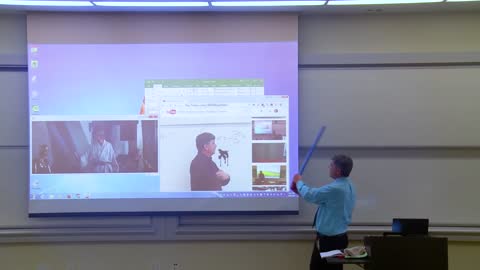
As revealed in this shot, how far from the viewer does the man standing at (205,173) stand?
376 cm

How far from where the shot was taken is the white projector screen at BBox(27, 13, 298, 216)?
3725mm

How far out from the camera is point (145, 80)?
3.75m

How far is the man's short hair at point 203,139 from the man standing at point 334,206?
35.2 inches

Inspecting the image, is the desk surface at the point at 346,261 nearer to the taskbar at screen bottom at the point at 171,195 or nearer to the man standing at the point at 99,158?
the taskbar at screen bottom at the point at 171,195

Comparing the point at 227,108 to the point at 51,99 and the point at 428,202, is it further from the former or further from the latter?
the point at 428,202

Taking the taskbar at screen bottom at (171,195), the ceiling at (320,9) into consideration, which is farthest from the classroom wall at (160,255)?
the ceiling at (320,9)

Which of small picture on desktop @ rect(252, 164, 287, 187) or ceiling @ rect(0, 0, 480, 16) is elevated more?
ceiling @ rect(0, 0, 480, 16)

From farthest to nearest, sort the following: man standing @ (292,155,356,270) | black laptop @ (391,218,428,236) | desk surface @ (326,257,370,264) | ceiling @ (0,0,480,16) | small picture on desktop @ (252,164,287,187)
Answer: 1. small picture on desktop @ (252,164,287,187)
2. ceiling @ (0,0,480,16)
3. man standing @ (292,155,356,270)
4. black laptop @ (391,218,428,236)
5. desk surface @ (326,257,370,264)

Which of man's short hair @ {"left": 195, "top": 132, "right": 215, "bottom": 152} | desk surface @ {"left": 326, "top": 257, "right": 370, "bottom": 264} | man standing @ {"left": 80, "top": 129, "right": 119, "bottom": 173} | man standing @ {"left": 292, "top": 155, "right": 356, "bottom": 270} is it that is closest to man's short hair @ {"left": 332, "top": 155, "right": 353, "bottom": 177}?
man standing @ {"left": 292, "top": 155, "right": 356, "bottom": 270}

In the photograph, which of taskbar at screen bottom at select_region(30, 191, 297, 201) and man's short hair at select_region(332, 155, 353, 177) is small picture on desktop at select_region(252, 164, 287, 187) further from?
man's short hair at select_region(332, 155, 353, 177)

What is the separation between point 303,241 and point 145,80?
6.21 feet

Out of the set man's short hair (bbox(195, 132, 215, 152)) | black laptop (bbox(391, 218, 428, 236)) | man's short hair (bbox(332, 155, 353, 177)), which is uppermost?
man's short hair (bbox(195, 132, 215, 152))

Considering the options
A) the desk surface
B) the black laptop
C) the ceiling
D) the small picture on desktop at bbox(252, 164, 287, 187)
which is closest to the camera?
the desk surface

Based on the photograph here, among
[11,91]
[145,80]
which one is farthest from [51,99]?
[145,80]
